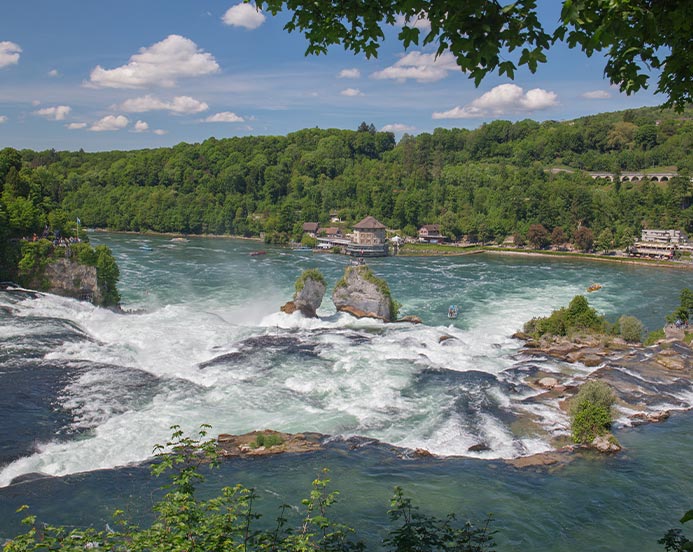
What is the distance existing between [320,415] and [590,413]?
9.59m

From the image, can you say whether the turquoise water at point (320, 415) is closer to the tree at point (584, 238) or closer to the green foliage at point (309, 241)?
the tree at point (584, 238)

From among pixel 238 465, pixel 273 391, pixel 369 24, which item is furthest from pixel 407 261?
pixel 369 24

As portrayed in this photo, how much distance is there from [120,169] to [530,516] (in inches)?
5142

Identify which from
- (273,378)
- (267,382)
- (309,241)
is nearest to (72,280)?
(273,378)

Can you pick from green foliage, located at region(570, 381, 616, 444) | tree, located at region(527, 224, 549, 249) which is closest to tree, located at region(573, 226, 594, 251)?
tree, located at region(527, 224, 549, 249)

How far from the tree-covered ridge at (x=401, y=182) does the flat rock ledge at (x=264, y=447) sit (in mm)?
74723

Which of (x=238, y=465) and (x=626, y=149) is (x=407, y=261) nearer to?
(x=238, y=465)

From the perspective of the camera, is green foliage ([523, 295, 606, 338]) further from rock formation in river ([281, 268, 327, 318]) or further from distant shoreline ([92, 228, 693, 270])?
distant shoreline ([92, 228, 693, 270])

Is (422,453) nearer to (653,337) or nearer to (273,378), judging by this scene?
(273,378)

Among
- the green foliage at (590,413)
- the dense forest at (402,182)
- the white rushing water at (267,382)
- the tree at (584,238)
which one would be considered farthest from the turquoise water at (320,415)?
the dense forest at (402,182)

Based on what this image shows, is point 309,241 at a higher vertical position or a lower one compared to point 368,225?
lower

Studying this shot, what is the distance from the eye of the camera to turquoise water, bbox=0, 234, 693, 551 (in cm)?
1431

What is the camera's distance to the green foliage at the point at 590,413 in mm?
18672

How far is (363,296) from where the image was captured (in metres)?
35.9
